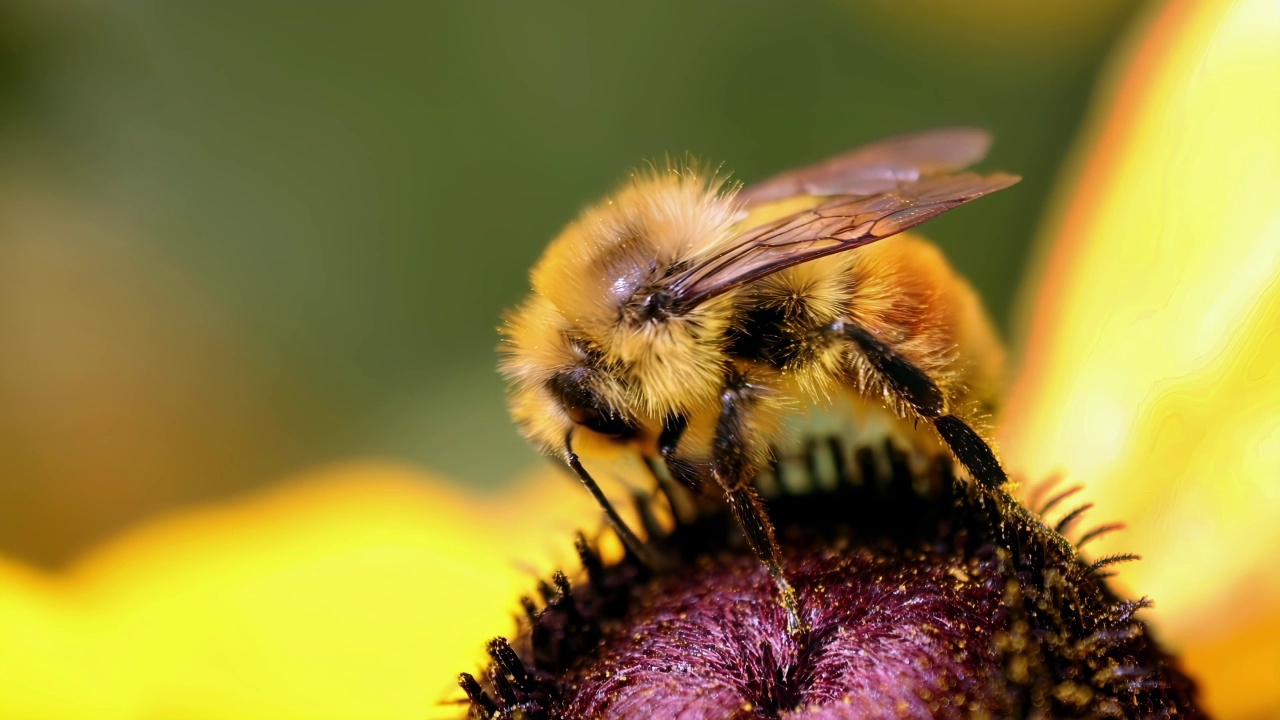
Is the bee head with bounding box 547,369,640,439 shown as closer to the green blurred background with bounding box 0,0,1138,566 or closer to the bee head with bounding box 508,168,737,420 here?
the bee head with bounding box 508,168,737,420

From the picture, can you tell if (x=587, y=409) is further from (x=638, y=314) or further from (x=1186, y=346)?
(x=1186, y=346)

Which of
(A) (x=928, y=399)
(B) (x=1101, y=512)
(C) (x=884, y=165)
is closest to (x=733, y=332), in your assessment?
(A) (x=928, y=399)

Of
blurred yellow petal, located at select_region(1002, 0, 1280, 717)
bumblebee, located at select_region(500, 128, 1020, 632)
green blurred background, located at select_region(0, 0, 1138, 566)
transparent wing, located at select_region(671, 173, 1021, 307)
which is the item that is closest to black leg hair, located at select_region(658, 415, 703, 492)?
bumblebee, located at select_region(500, 128, 1020, 632)

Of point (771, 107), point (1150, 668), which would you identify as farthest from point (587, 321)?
point (771, 107)

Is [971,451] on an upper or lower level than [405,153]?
lower

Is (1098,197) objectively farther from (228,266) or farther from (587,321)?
(228,266)

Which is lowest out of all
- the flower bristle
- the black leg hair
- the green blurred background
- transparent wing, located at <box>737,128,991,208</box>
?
the flower bristle
